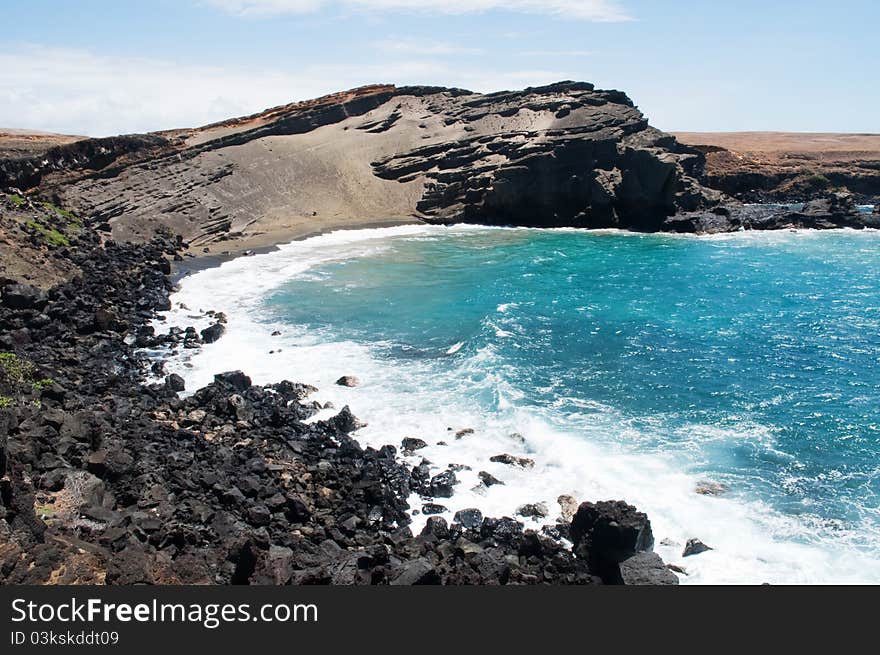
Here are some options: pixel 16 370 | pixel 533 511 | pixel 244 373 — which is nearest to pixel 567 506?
pixel 533 511

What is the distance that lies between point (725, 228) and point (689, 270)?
23551 mm

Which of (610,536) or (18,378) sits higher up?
(18,378)

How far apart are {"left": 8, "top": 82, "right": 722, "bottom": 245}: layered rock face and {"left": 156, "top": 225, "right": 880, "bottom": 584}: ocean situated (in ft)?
45.4

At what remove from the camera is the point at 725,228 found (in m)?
69.1

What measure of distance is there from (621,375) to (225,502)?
1586 centimetres

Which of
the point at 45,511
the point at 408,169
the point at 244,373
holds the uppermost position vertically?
the point at 408,169

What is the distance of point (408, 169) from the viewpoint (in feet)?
242

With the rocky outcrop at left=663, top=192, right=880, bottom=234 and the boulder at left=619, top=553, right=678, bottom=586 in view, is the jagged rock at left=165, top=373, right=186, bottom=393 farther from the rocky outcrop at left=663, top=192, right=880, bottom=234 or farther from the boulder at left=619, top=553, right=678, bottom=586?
the rocky outcrop at left=663, top=192, right=880, bottom=234

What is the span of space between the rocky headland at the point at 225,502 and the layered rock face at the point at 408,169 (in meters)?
36.4

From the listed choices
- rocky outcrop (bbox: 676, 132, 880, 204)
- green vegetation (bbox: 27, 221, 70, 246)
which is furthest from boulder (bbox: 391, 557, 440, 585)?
rocky outcrop (bbox: 676, 132, 880, 204)

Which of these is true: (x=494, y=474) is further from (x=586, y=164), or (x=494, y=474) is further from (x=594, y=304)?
(x=586, y=164)

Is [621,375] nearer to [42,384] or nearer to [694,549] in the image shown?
[694,549]

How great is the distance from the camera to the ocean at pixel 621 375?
1711 centimetres

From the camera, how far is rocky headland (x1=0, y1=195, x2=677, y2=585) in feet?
39.5
